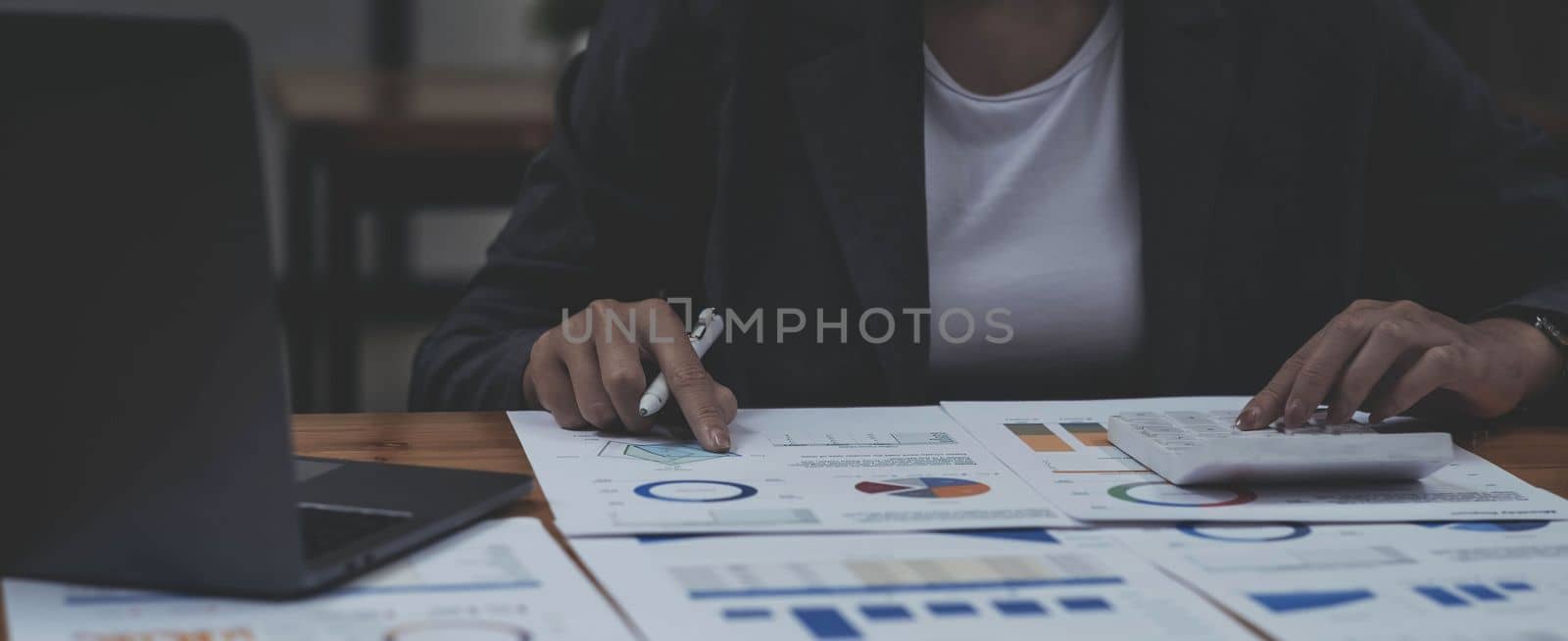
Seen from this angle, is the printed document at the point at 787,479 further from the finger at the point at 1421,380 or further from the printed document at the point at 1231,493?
the finger at the point at 1421,380

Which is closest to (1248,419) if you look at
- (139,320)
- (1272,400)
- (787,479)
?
(1272,400)

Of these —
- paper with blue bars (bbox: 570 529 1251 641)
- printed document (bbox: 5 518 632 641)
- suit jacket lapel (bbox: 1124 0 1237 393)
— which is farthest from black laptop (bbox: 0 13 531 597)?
suit jacket lapel (bbox: 1124 0 1237 393)

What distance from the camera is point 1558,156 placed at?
1.27 meters

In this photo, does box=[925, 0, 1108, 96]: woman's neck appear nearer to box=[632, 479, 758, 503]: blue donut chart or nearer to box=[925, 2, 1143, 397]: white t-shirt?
box=[925, 2, 1143, 397]: white t-shirt

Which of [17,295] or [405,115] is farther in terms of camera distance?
[405,115]

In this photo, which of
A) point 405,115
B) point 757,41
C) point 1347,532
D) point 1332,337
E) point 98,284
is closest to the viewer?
point 98,284

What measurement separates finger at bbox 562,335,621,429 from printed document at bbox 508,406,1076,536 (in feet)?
0.04

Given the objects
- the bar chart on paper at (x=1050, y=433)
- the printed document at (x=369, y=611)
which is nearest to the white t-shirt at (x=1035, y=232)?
the bar chart on paper at (x=1050, y=433)

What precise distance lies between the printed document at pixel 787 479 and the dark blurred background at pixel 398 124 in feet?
2.36

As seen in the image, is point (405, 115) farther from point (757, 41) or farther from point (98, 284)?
point (98, 284)

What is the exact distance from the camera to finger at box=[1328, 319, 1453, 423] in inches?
35.4

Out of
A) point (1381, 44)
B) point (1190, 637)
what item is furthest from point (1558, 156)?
point (1190, 637)

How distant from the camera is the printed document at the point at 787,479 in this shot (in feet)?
2.33

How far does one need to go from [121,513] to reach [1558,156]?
1145 millimetres
